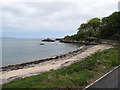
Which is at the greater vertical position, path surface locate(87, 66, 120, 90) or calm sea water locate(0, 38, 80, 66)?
path surface locate(87, 66, 120, 90)

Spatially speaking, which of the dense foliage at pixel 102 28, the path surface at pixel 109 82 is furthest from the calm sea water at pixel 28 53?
the path surface at pixel 109 82

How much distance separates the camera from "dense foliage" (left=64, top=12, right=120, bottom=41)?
183ft

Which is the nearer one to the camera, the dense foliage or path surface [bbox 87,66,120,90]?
path surface [bbox 87,66,120,90]

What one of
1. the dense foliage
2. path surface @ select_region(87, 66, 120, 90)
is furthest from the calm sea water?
path surface @ select_region(87, 66, 120, 90)

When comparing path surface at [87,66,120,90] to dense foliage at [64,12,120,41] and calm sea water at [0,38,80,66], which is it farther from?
dense foliage at [64,12,120,41]

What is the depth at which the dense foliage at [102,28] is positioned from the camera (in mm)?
55706

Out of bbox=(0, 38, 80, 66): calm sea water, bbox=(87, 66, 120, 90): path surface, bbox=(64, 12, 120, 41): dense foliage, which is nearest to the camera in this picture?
bbox=(87, 66, 120, 90): path surface

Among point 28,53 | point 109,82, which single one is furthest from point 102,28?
point 109,82

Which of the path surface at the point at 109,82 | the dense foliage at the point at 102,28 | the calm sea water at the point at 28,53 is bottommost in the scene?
the calm sea water at the point at 28,53

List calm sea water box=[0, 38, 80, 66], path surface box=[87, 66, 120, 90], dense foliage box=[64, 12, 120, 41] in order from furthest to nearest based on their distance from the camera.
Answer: dense foliage box=[64, 12, 120, 41], calm sea water box=[0, 38, 80, 66], path surface box=[87, 66, 120, 90]

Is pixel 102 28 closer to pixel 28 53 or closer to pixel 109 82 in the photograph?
pixel 28 53

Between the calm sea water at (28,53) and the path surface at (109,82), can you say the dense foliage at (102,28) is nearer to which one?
the calm sea water at (28,53)

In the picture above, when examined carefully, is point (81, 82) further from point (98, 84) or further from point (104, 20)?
point (104, 20)

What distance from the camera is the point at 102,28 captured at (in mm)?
64750
